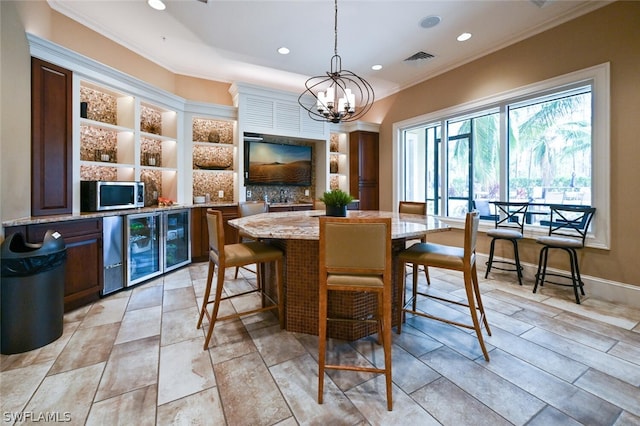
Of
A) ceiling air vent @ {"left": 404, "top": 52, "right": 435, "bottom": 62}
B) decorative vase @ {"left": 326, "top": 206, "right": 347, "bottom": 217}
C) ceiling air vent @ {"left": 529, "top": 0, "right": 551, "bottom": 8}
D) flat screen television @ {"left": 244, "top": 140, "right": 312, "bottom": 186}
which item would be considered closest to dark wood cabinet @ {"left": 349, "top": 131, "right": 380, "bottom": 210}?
flat screen television @ {"left": 244, "top": 140, "right": 312, "bottom": 186}

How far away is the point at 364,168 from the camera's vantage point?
5812mm

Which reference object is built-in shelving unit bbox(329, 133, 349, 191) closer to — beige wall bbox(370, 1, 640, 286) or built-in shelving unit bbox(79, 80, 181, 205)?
beige wall bbox(370, 1, 640, 286)

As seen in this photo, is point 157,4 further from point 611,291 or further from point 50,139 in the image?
point 611,291

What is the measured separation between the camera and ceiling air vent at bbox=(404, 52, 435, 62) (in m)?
4.04

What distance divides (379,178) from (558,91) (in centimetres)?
319

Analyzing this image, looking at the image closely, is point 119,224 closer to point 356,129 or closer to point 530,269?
point 356,129

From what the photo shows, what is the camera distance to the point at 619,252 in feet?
9.32

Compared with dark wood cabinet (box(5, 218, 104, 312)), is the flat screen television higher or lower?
higher

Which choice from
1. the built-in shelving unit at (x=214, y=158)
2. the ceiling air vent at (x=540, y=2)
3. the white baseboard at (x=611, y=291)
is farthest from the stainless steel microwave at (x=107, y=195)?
the white baseboard at (x=611, y=291)

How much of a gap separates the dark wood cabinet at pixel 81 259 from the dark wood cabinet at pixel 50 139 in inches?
11.4

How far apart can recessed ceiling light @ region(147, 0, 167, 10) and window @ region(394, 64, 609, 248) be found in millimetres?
4127

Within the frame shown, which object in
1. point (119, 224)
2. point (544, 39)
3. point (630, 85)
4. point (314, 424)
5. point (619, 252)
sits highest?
point (544, 39)

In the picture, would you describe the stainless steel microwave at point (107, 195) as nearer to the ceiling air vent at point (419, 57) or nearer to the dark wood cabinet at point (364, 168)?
the dark wood cabinet at point (364, 168)

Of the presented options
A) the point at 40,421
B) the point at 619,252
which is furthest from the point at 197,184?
the point at 619,252
